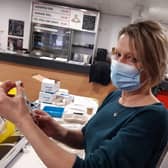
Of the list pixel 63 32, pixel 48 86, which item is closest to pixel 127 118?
pixel 48 86

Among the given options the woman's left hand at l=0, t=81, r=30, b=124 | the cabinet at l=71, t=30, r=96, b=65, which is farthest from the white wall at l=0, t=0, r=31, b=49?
the woman's left hand at l=0, t=81, r=30, b=124

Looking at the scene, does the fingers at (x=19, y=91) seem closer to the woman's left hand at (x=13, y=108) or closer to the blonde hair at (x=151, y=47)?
the woman's left hand at (x=13, y=108)

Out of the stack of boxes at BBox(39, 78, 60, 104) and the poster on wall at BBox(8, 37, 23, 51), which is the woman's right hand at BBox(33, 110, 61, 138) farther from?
the poster on wall at BBox(8, 37, 23, 51)

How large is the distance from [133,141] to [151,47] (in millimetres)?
330

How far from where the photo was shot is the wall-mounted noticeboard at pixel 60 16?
7.14 metres

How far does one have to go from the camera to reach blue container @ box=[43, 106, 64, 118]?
6.75ft

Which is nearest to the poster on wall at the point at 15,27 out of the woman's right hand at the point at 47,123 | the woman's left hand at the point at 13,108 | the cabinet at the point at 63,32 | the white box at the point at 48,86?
the cabinet at the point at 63,32

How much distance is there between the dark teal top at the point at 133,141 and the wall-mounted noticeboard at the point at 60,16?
6461mm

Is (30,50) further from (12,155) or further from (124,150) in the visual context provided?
(124,150)

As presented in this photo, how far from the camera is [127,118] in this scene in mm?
953

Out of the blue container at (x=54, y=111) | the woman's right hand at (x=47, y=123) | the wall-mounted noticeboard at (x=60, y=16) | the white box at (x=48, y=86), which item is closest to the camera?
the woman's right hand at (x=47, y=123)

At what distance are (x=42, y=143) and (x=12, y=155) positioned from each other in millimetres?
534

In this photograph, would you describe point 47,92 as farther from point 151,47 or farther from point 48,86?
point 151,47

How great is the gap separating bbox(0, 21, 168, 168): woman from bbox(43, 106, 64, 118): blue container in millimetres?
904
